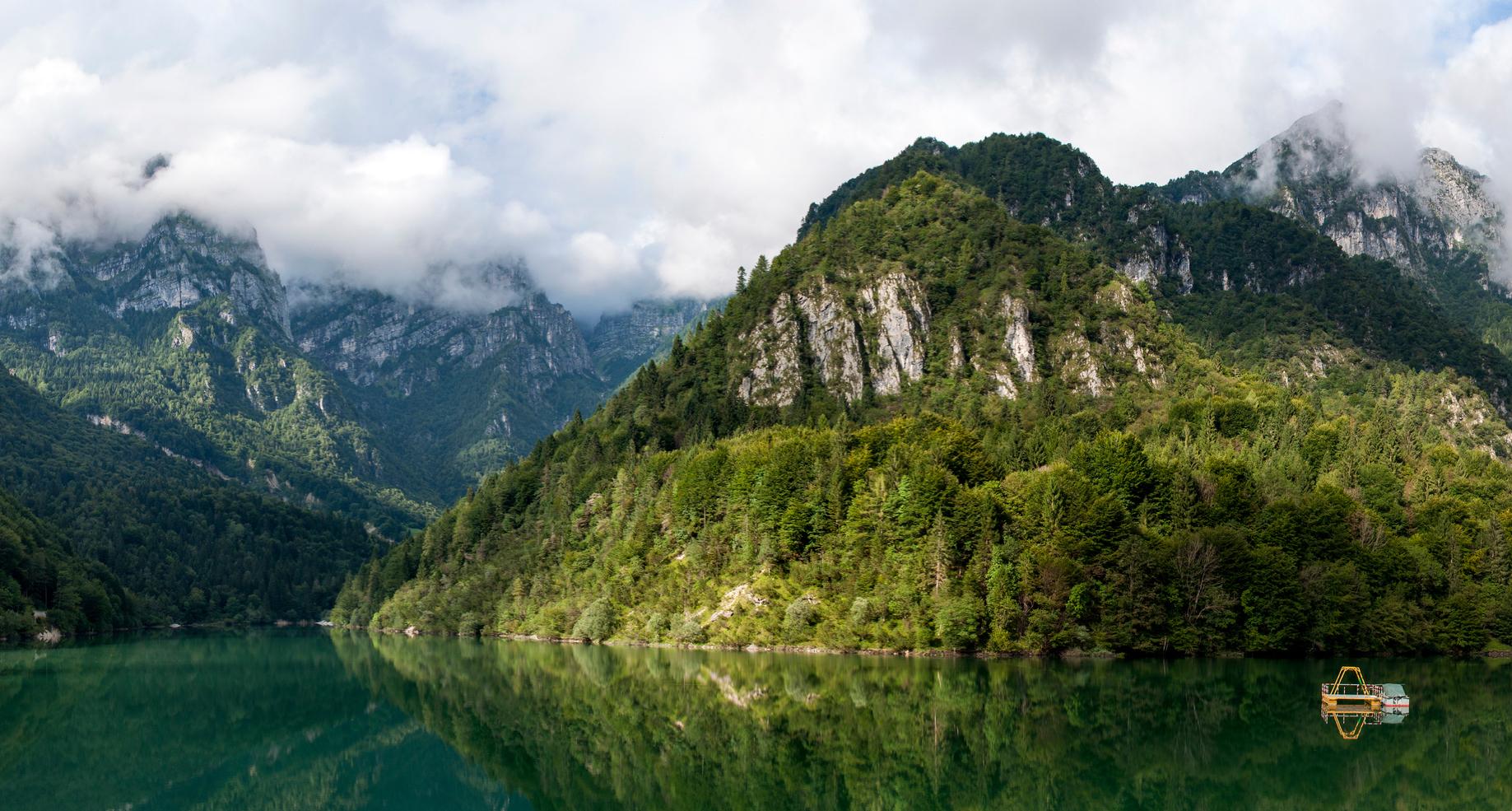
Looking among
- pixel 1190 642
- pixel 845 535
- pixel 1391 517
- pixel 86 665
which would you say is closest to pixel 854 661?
pixel 845 535

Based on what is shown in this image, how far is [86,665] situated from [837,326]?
12489 cm

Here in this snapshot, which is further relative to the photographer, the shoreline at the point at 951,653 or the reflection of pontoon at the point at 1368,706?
the shoreline at the point at 951,653

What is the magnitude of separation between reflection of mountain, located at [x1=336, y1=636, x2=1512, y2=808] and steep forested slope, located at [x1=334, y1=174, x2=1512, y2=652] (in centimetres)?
1452

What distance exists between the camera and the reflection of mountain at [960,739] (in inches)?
1544

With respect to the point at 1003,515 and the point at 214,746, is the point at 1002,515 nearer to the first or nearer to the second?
the point at 1003,515

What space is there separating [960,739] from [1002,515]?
56.6 m

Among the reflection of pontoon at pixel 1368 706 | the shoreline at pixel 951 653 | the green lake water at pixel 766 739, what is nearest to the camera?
the green lake water at pixel 766 739

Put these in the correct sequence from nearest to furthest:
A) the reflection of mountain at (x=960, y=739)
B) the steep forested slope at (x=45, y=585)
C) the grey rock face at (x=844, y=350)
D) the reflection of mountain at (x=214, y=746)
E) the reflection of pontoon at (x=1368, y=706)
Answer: the reflection of mountain at (x=960, y=739)
the reflection of mountain at (x=214, y=746)
the reflection of pontoon at (x=1368, y=706)
the steep forested slope at (x=45, y=585)
the grey rock face at (x=844, y=350)

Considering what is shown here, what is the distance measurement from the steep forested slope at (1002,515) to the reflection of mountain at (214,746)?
44.4m

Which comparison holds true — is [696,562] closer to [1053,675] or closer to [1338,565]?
[1053,675]

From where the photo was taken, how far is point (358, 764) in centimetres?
5041

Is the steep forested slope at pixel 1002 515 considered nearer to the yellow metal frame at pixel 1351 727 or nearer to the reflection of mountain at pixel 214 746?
the yellow metal frame at pixel 1351 727

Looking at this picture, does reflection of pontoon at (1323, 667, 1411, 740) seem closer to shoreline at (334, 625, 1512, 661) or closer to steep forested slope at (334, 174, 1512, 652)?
shoreline at (334, 625, 1512, 661)

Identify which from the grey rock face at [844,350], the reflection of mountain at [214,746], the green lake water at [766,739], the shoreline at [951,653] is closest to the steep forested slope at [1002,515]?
the grey rock face at [844,350]
